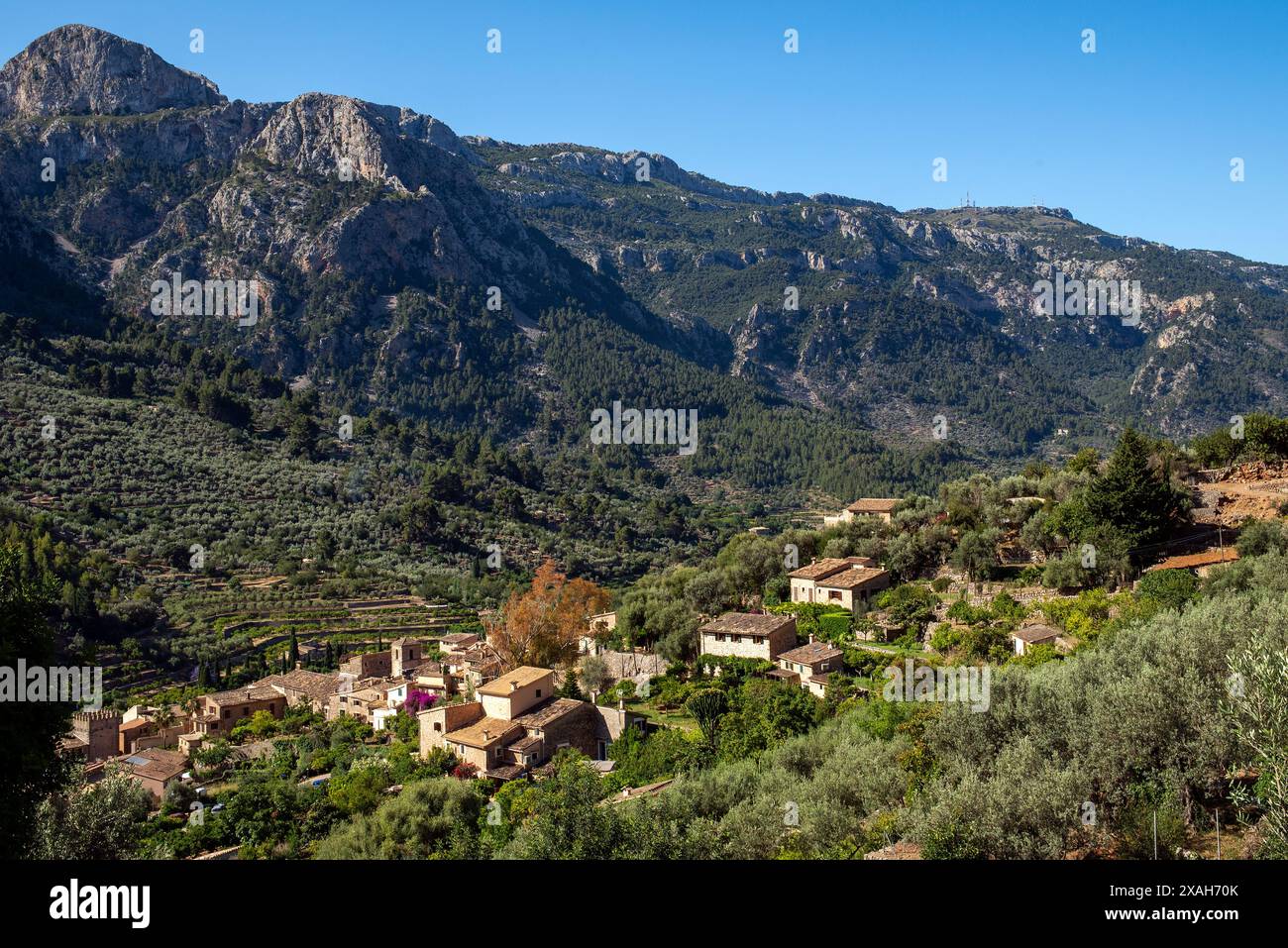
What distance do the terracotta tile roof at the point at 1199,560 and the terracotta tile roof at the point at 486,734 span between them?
791 inches

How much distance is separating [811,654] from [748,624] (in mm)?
3837

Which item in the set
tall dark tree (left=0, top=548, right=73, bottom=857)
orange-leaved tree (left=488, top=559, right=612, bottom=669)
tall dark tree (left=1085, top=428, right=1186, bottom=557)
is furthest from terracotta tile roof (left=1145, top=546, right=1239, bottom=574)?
tall dark tree (left=0, top=548, right=73, bottom=857)

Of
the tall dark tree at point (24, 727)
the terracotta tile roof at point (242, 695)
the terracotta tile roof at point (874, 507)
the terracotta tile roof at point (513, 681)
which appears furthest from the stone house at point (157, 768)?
the terracotta tile roof at point (874, 507)

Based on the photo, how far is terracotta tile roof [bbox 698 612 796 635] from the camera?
103ft

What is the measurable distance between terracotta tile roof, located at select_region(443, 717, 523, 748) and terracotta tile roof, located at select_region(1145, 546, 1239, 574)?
20.1 m

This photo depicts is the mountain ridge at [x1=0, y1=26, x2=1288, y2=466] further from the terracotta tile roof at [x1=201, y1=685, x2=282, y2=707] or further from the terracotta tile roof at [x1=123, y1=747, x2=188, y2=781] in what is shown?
the terracotta tile roof at [x1=123, y1=747, x2=188, y2=781]

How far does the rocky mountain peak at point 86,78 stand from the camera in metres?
158

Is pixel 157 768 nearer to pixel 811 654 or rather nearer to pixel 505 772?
pixel 505 772

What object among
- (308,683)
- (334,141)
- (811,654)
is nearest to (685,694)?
(811,654)

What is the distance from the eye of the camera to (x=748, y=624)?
32.2 m

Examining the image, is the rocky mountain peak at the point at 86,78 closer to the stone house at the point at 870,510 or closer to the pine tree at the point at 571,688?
the stone house at the point at 870,510

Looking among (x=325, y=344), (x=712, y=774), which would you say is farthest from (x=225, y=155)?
(x=712, y=774)
